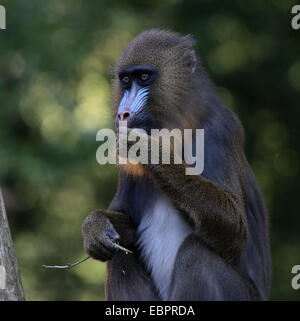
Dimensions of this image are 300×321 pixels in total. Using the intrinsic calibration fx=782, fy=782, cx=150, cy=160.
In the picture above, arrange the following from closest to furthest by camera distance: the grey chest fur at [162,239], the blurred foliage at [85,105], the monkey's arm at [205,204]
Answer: the monkey's arm at [205,204] < the grey chest fur at [162,239] < the blurred foliage at [85,105]

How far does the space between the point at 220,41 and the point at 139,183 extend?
7.40 meters

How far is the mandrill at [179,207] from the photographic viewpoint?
5863 millimetres

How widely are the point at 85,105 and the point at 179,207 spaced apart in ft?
21.9

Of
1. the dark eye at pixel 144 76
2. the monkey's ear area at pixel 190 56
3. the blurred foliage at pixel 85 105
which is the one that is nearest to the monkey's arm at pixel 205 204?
the dark eye at pixel 144 76

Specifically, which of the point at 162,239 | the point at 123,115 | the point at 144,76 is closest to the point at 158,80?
the point at 144,76

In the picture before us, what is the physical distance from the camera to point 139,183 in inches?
262

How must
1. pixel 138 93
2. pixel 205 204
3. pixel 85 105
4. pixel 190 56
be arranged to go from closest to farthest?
pixel 205 204 < pixel 138 93 < pixel 190 56 < pixel 85 105

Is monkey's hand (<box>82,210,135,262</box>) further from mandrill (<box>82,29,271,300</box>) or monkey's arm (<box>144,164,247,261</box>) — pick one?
monkey's arm (<box>144,164,247,261</box>)

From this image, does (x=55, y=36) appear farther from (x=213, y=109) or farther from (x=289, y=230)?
(x=213, y=109)

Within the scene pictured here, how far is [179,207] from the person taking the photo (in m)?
5.85

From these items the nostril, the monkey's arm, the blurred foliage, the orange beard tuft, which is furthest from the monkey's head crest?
the blurred foliage

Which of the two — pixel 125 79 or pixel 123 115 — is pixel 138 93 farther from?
pixel 123 115

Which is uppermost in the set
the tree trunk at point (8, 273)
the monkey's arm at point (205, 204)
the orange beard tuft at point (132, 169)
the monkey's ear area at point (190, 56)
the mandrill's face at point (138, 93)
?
the monkey's ear area at point (190, 56)

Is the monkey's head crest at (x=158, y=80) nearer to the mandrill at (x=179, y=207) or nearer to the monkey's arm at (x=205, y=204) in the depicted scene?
the mandrill at (x=179, y=207)
